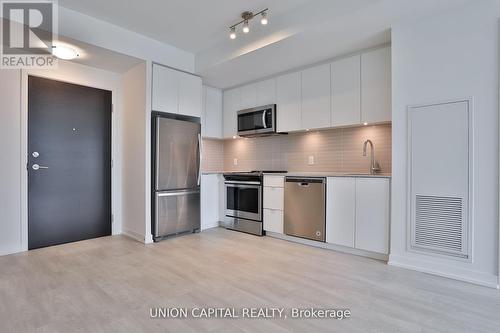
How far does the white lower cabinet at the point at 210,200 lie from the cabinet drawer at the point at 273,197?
1.01 metres

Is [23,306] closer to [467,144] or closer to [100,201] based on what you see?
[100,201]

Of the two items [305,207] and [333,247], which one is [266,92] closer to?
[305,207]

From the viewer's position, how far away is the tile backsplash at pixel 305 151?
354cm

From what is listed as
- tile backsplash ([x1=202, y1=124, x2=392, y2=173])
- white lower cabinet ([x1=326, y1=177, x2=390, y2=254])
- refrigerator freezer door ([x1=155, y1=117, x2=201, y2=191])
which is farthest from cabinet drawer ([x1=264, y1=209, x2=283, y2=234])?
refrigerator freezer door ([x1=155, y1=117, x2=201, y2=191])

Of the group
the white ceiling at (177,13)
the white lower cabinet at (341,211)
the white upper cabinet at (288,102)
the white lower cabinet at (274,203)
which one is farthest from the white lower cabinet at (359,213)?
the white ceiling at (177,13)

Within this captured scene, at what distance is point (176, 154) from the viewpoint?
3.96 m

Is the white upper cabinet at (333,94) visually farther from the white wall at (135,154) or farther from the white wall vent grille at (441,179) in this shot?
the white wall at (135,154)

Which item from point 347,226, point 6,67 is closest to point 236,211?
point 347,226

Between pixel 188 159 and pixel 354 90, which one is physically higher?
pixel 354 90

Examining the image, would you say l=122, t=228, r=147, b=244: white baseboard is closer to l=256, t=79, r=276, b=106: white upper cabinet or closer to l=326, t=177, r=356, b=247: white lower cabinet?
l=326, t=177, r=356, b=247: white lower cabinet

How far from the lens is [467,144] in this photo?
2.41m

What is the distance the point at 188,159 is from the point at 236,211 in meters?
1.12

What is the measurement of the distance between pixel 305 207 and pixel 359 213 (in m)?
0.69

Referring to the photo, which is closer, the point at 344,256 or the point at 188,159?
the point at 344,256
